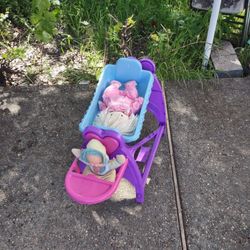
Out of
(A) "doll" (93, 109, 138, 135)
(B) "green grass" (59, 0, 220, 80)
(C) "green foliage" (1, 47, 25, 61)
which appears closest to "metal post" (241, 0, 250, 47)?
(B) "green grass" (59, 0, 220, 80)

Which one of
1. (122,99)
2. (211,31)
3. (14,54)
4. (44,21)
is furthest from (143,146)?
(14,54)

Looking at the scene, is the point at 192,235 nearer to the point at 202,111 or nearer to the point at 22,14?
the point at 202,111

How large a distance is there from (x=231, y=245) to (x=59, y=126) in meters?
1.53

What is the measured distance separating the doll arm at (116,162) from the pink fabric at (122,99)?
0.39 m

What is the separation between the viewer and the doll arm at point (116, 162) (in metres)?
2.13

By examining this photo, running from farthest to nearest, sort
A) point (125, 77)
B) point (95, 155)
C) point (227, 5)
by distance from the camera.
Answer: point (227, 5)
point (125, 77)
point (95, 155)

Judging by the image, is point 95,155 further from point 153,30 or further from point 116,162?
point 153,30

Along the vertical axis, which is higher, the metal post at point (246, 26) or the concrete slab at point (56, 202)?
the metal post at point (246, 26)

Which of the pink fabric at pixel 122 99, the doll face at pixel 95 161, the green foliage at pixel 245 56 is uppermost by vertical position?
the pink fabric at pixel 122 99

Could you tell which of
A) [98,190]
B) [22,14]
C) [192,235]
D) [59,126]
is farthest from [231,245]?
[22,14]

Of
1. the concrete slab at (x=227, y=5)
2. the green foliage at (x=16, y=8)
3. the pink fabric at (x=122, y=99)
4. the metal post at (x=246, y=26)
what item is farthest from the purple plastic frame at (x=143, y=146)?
the green foliage at (x=16, y=8)

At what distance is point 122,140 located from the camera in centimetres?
210

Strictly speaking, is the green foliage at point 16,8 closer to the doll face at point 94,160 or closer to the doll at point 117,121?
the doll at point 117,121

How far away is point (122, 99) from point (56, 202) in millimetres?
814
